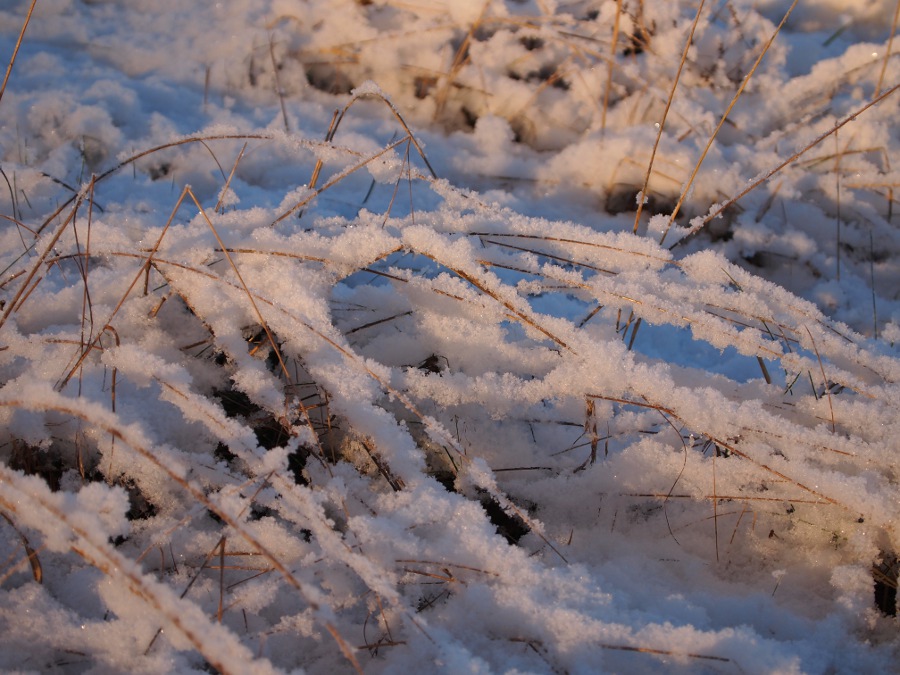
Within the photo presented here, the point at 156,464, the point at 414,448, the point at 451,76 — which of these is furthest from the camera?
the point at 451,76

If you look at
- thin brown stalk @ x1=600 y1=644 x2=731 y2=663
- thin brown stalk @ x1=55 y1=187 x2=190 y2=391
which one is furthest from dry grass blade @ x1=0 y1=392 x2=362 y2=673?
thin brown stalk @ x1=600 y1=644 x2=731 y2=663

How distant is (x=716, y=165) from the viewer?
92.9 inches

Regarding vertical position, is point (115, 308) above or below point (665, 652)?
above

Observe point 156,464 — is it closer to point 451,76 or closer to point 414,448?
point 414,448

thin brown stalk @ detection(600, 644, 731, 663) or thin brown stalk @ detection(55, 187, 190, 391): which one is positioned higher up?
thin brown stalk @ detection(55, 187, 190, 391)

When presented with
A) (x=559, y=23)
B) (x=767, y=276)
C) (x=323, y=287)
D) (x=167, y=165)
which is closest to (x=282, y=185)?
(x=167, y=165)

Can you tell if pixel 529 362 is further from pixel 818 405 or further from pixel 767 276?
pixel 767 276

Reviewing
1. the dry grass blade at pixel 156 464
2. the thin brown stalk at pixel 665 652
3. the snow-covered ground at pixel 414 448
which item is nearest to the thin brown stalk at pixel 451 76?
the snow-covered ground at pixel 414 448

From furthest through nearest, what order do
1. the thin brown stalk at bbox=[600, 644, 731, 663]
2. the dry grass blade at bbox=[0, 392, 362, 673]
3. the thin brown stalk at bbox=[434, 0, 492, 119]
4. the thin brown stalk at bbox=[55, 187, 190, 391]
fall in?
the thin brown stalk at bbox=[434, 0, 492, 119] < the thin brown stalk at bbox=[55, 187, 190, 391] < the thin brown stalk at bbox=[600, 644, 731, 663] < the dry grass blade at bbox=[0, 392, 362, 673]

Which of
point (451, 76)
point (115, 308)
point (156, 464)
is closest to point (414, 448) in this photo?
point (156, 464)

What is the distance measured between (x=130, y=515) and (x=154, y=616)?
12.1 inches

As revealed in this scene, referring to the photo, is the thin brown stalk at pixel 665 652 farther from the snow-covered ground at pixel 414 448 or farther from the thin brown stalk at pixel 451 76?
the thin brown stalk at pixel 451 76

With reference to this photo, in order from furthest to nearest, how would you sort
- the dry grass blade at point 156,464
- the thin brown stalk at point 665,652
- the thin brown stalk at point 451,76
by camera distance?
the thin brown stalk at point 451,76 < the thin brown stalk at point 665,652 < the dry grass blade at point 156,464

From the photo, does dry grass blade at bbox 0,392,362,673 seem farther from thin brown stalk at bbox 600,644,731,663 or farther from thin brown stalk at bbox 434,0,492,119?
thin brown stalk at bbox 434,0,492,119
